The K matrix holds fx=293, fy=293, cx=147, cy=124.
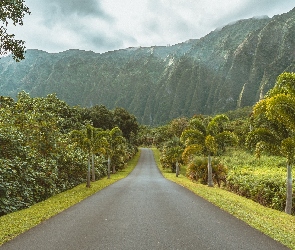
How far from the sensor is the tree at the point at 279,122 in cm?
1352

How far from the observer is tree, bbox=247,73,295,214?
13.5 meters

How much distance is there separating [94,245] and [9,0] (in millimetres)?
6550

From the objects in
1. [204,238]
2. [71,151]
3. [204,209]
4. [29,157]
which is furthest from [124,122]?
[204,238]

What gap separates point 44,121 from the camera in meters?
23.0

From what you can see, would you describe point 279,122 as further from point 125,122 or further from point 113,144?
point 125,122

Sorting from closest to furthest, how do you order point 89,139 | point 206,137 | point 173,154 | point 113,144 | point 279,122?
point 279,122 < point 89,139 < point 206,137 < point 113,144 < point 173,154

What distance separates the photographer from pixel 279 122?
15.4 meters

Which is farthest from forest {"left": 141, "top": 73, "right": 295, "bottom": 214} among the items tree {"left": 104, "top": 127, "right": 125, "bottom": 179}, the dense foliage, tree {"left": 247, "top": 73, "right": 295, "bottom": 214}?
tree {"left": 104, "top": 127, "right": 125, "bottom": 179}

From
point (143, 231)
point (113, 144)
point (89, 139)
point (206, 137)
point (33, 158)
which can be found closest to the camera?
point (143, 231)

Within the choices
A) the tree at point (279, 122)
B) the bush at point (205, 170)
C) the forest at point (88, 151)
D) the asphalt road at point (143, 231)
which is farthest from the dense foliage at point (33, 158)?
the tree at point (279, 122)

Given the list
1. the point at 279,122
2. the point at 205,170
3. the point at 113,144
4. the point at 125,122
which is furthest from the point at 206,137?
the point at 125,122

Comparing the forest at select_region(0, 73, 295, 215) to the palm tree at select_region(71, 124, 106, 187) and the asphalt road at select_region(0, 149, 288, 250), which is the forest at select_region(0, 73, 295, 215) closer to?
the palm tree at select_region(71, 124, 106, 187)

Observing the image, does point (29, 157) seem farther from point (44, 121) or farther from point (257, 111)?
point (257, 111)

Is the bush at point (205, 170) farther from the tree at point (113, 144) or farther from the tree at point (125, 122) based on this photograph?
the tree at point (125, 122)
